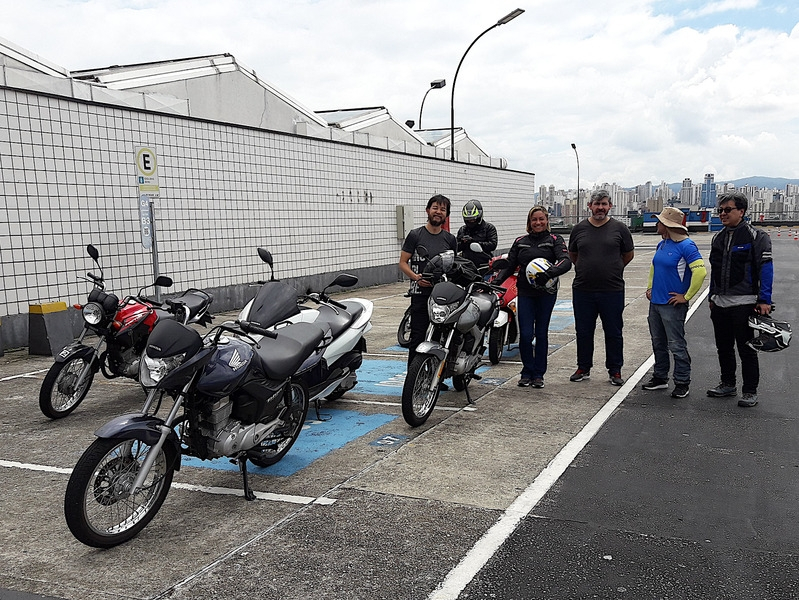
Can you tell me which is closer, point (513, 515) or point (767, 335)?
point (513, 515)

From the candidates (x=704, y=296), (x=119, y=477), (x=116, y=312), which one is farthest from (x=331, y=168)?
(x=119, y=477)

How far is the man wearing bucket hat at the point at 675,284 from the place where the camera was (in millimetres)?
6555

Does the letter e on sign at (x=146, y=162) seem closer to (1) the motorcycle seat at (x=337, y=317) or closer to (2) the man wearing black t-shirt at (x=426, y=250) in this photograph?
(2) the man wearing black t-shirt at (x=426, y=250)

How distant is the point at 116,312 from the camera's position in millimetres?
6141

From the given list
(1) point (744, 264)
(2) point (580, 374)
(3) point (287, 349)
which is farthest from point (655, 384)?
(3) point (287, 349)

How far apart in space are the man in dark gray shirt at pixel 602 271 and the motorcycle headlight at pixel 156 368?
4.51 meters

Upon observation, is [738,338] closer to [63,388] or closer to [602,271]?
[602,271]

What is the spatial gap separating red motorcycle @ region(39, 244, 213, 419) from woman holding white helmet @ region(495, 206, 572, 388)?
328 centimetres

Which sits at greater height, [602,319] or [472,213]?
[472,213]

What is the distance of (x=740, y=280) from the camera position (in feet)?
20.6

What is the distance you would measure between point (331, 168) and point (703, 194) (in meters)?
89.2

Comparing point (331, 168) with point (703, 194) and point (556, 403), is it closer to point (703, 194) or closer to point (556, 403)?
point (556, 403)

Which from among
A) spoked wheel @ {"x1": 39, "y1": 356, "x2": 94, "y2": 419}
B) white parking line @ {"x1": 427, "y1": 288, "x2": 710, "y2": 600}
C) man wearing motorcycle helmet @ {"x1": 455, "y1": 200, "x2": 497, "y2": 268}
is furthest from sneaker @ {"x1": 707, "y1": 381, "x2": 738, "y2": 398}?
spoked wheel @ {"x1": 39, "y1": 356, "x2": 94, "y2": 419}

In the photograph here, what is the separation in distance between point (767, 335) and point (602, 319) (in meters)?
1.60
